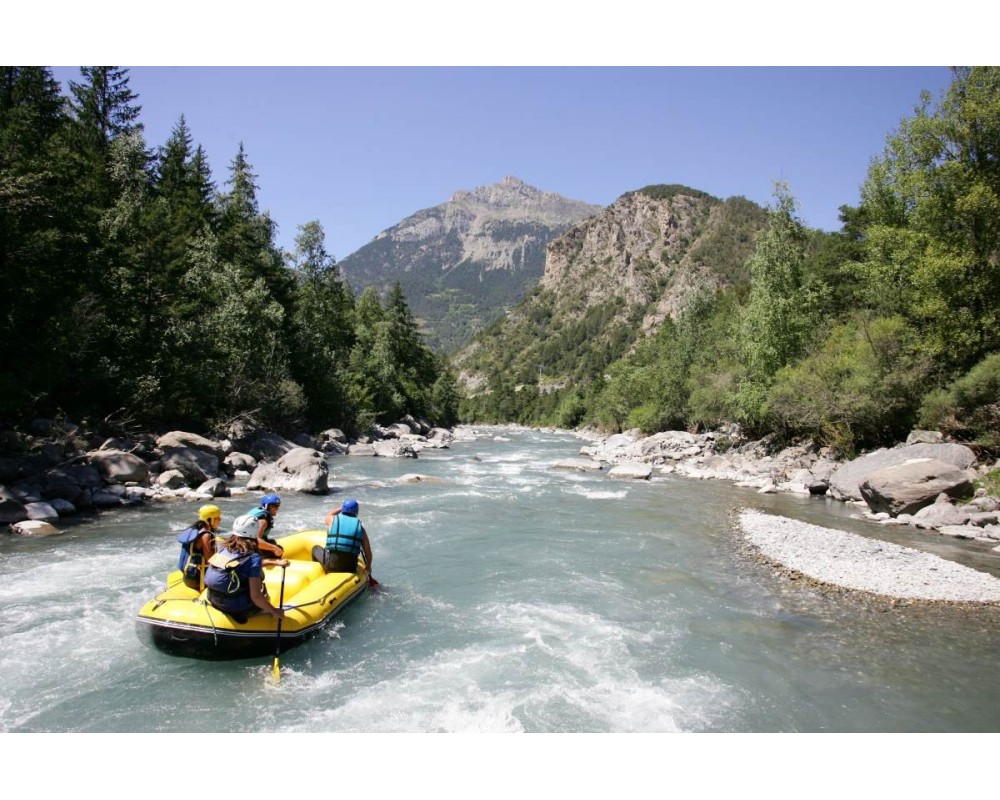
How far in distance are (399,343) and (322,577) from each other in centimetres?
5382

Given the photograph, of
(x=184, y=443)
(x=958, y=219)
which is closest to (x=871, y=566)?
(x=958, y=219)

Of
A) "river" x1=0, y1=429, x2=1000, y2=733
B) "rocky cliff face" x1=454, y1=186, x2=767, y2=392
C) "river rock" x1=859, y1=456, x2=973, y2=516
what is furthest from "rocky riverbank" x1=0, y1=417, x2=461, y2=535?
"rocky cliff face" x1=454, y1=186, x2=767, y2=392

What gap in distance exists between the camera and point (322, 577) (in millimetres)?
8695

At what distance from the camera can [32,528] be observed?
12.6 metres

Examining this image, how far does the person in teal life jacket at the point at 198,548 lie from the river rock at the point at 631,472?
65.0 ft

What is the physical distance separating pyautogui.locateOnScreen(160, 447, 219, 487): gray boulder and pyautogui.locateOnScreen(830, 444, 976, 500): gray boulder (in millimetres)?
21725

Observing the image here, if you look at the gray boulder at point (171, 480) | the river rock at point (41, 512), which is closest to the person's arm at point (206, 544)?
the river rock at point (41, 512)

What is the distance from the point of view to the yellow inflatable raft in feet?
22.5

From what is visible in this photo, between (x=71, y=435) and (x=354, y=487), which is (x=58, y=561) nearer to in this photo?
(x=71, y=435)

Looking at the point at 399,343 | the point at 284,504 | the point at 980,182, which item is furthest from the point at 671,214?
the point at 284,504

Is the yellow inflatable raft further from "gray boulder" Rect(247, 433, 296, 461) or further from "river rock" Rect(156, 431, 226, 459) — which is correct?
"gray boulder" Rect(247, 433, 296, 461)

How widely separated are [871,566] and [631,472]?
15215 mm

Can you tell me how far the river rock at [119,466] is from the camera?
17422 mm

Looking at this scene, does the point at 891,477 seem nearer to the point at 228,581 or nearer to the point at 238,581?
the point at 238,581
